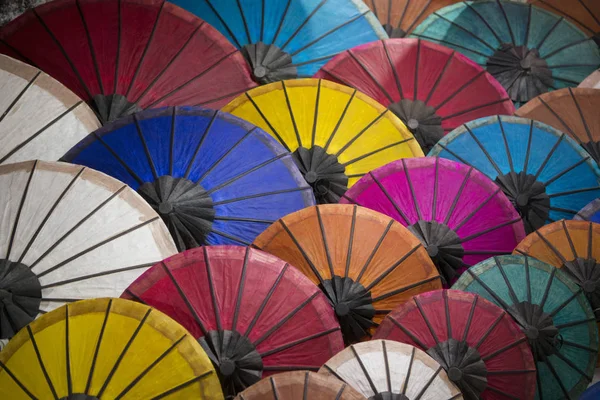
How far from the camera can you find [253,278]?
8531mm

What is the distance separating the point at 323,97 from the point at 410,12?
3.53 meters

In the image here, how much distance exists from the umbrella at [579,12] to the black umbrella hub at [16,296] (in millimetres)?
9019

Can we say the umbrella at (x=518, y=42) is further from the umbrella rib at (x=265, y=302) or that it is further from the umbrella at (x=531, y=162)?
the umbrella rib at (x=265, y=302)

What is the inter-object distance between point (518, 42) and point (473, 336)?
5.85 meters

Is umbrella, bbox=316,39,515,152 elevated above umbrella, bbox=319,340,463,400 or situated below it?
→ above

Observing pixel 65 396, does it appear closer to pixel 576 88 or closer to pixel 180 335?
pixel 180 335

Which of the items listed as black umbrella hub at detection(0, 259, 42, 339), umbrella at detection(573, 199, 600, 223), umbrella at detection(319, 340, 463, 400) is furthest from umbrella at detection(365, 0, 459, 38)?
black umbrella hub at detection(0, 259, 42, 339)

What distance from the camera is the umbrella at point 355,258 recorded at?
29.8 ft

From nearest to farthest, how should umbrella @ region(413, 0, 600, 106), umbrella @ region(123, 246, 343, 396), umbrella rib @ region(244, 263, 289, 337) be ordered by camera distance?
umbrella @ region(123, 246, 343, 396)
umbrella rib @ region(244, 263, 289, 337)
umbrella @ region(413, 0, 600, 106)

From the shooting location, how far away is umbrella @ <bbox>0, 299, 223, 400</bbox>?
24.3 ft

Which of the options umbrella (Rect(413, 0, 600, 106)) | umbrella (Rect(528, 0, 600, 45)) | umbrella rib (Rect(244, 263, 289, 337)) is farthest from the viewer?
umbrella (Rect(528, 0, 600, 45))

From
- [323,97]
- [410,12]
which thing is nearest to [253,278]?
[323,97]

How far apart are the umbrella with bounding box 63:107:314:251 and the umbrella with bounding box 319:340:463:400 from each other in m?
1.98

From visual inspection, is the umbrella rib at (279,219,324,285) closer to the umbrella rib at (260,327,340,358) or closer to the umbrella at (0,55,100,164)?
the umbrella rib at (260,327,340,358)
